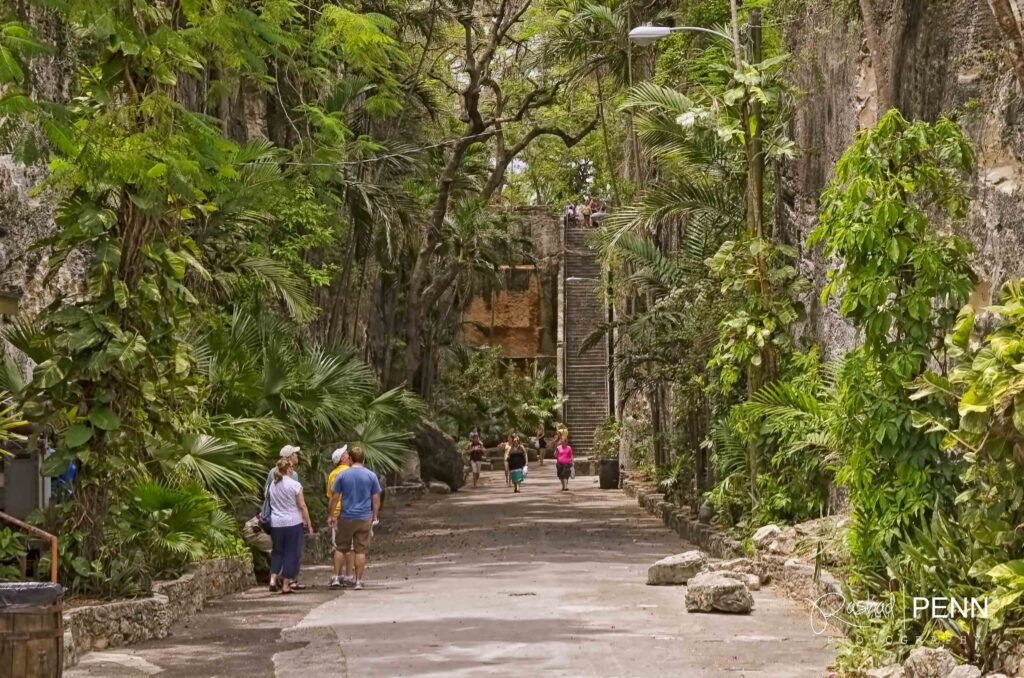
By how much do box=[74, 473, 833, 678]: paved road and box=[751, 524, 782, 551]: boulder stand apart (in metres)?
1.42

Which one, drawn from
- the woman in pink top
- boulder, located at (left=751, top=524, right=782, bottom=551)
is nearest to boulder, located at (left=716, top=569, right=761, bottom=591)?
boulder, located at (left=751, top=524, right=782, bottom=551)

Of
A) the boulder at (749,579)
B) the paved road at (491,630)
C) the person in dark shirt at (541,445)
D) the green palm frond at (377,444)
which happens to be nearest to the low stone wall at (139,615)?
the paved road at (491,630)

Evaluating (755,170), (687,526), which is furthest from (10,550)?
(687,526)

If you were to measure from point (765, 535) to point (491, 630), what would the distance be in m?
5.89

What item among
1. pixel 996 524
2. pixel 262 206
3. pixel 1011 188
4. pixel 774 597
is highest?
pixel 262 206

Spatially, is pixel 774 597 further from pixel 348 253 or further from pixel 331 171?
pixel 348 253

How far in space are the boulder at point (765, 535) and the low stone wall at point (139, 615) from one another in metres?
6.20

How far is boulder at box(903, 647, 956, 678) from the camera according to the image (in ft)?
30.1

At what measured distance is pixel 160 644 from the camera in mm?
13148

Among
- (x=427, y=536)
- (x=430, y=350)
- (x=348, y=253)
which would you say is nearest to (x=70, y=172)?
(x=427, y=536)

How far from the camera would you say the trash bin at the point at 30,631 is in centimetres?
796

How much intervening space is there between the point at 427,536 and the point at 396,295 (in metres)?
13.3

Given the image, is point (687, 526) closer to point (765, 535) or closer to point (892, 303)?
point (765, 535)

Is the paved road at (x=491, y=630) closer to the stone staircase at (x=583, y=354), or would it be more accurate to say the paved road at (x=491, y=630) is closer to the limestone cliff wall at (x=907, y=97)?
the limestone cliff wall at (x=907, y=97)
